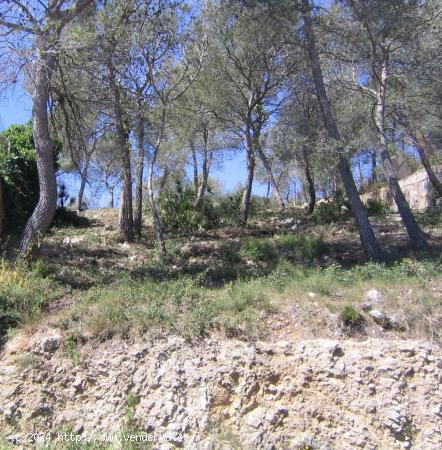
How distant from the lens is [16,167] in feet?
38.9

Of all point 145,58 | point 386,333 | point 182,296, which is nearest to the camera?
point 386,333

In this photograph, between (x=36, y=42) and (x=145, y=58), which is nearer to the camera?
(x=36, y=42)

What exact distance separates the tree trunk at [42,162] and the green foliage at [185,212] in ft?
16.2

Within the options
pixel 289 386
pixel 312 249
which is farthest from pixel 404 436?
pixel 312 249

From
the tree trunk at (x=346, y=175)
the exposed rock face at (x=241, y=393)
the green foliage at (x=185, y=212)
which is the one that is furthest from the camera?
the green foliage at (x=185, y=212)

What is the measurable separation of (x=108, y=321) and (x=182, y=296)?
48.2 inches

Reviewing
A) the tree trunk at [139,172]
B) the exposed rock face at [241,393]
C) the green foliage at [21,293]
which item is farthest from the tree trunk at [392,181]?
the green foliage at [21,293]

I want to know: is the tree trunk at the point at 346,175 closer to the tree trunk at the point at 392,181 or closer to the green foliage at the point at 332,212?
the tree trunk at the point at 392,181

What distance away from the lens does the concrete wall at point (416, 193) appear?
1792 centimetres

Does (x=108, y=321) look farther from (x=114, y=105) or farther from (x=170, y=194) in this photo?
(x=170, y=194)

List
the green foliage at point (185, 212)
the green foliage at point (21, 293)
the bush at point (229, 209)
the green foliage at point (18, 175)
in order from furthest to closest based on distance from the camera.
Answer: the bush at point (229, 209)
the green foliage at point (185, 212)
the green foliage at point (18, 175)
the green foliage at point (21, 293)

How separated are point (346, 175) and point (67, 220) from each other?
829 cm

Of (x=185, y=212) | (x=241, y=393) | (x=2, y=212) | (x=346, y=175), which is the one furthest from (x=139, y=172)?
(x=241, y=393)

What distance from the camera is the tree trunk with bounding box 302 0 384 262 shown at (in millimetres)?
9539
